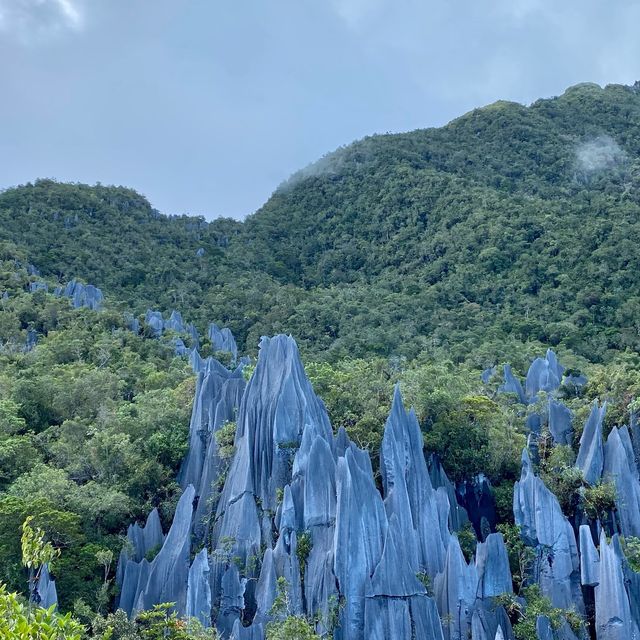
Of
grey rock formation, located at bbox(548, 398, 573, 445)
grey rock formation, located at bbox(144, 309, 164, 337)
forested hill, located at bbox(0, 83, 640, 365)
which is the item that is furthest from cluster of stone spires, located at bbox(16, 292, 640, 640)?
grey rock formation, located at bbox(144, 309, 164, 337)

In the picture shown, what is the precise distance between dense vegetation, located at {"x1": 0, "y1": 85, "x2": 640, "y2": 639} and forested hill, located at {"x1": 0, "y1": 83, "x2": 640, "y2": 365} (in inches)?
8.2

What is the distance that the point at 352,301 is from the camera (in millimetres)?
49094

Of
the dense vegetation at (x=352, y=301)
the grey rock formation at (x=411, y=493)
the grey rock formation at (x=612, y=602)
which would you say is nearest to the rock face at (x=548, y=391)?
the dense vegetation at (x=352, y=301)

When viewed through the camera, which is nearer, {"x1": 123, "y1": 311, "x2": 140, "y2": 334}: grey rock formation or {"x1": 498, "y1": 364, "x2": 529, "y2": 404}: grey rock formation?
{"x1": 498, "y1": 364, "x2": 529, "y2": 404}: grey rock formation

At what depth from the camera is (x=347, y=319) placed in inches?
1801

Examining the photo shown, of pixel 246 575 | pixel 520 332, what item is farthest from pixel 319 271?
pixel 246 575

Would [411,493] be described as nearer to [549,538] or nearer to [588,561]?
[549,538]

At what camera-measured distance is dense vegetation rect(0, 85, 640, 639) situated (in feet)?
75.3

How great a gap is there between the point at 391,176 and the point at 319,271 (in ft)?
49.1

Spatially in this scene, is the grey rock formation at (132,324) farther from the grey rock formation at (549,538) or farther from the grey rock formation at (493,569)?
the grey rock formation at (493,569)

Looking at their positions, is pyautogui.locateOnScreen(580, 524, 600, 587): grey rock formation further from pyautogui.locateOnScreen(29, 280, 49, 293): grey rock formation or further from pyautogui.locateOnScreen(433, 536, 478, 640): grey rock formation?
pyautogui.locateOnScreen(29, 280, 49, 293): grey rock formation

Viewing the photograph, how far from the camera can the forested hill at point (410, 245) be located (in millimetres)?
43656

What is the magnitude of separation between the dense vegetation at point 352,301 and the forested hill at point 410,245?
21 cm

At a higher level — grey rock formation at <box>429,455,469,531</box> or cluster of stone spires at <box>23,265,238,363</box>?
cluster of stone spires at <box>23,265,238,363</box>
